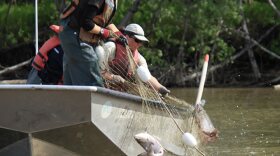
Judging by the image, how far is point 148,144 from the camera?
696cm

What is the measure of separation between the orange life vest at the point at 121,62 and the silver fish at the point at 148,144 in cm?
66

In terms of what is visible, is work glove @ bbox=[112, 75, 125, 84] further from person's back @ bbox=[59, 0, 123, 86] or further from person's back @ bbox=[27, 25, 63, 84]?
person's back @ bbox=[27, 25, 63, 84]

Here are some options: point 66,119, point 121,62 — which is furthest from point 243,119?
point 66,119

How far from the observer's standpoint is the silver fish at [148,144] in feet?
22.8

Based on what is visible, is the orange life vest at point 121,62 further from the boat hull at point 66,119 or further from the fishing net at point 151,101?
the boat hull at point 66,119

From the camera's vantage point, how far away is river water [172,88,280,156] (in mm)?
8938

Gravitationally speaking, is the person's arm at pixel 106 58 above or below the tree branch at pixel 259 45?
above

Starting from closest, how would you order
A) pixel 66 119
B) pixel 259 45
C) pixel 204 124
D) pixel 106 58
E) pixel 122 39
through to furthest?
pixel 66 119 → pixel 122 39 → pixel 106 58 → pixel 204 124 → pixel 259 45

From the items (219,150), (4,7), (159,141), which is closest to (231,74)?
(4,7)

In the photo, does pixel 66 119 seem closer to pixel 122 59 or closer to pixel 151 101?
pixel 151 101

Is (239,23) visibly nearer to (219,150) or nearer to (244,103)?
(244,103)

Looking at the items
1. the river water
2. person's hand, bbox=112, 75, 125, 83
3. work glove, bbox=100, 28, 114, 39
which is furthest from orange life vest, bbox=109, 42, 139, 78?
the river water

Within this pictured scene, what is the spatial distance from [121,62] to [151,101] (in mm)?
649

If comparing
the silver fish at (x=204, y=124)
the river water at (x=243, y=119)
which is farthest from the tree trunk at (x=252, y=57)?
the silver fish at (x=204, y=124)
